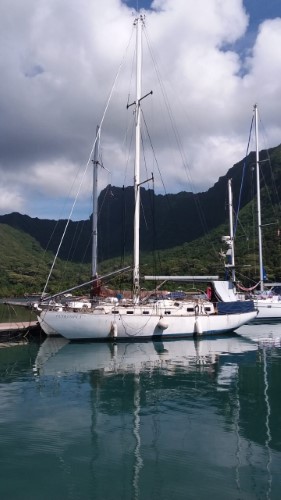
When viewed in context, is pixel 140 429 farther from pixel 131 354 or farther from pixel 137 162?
pixel 137 162

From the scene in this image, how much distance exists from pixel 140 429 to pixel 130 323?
55.1 feet

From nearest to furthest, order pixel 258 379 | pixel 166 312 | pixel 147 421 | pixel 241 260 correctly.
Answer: pixel 147 421 < pixel 258 379 < pixel 166 312 < pixel 241 260

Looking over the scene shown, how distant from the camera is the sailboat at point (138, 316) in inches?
1110

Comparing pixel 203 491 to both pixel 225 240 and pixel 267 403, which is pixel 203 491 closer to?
pixel 267 403

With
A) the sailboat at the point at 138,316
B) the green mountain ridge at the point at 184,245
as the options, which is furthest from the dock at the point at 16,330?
the green mountain ridge at the point at 184,245

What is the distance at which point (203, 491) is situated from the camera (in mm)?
8609

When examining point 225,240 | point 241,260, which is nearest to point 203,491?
point 225,240

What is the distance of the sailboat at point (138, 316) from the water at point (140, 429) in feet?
18.6

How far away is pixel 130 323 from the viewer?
28.9 meters

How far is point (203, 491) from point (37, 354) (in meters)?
17.6

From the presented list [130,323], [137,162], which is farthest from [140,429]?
[137,162]

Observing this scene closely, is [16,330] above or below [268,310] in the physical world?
below

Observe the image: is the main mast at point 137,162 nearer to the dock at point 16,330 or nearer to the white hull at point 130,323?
the white hull at point 130,323

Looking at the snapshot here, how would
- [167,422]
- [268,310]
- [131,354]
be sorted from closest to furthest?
[167,422]
[131,354]
[268,310]
